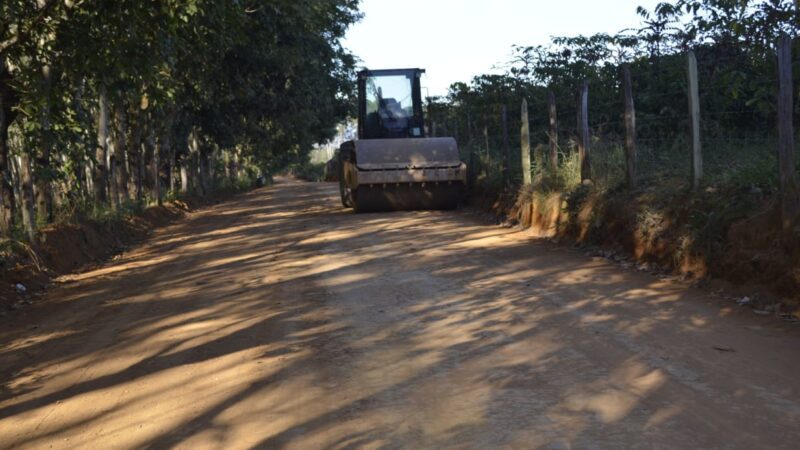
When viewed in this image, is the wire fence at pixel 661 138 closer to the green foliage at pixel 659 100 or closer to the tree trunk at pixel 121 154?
the green foliage at pixel 659 100

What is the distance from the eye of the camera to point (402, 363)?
578cm

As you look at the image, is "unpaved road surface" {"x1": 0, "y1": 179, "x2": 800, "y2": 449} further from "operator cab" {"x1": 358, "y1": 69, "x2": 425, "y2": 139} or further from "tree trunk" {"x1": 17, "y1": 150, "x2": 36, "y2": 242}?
"operator cab" {"x1": 358, "y1": 69, "x2": 425, "y2": 139}

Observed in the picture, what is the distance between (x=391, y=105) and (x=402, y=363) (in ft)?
51.8

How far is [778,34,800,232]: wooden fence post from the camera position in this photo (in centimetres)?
767

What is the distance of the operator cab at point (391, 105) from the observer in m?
20.8

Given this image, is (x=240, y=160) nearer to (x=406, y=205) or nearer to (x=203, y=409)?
(x=406, y=205)

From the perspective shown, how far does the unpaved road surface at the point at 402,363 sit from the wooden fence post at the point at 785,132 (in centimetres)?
123

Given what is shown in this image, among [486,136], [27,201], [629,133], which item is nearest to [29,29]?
[27,201]

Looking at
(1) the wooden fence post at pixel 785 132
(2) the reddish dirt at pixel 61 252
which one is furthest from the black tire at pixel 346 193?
(1) the wooden fence post at pixel 785 132

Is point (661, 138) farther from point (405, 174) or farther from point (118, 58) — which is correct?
point (118, 58)

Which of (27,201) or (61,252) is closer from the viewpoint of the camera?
(61,252)

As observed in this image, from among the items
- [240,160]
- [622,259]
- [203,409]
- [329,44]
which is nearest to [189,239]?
[622,259]

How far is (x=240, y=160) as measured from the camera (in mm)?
64750

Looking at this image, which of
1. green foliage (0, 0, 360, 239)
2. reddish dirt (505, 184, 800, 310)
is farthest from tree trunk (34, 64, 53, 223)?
reddish dirt (505, 184, 800, 310)
